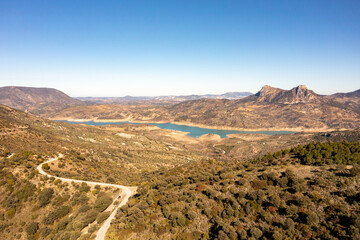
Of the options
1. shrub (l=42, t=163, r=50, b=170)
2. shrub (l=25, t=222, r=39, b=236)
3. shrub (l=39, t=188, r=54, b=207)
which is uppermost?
shrub (l=42, t=163, r=50, b=170)

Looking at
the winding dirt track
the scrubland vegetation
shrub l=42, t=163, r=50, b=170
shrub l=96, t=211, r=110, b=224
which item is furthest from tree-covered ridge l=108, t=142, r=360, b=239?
shrub l=42, t=163, r=50, b=170

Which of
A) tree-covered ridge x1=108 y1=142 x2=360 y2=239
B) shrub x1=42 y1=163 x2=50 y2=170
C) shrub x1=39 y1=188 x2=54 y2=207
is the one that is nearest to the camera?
tree-covered ridge x1=108 y1=142 x2=360 y2=239

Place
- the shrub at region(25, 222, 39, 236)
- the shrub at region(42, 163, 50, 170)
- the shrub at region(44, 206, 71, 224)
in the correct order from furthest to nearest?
the shrub at region(42, 163, 50, 170) < the shrub at region(44, 206, 71, 224) < the shrub at region(25, 222, 39, 236)

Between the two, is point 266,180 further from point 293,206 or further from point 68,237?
point 68,237

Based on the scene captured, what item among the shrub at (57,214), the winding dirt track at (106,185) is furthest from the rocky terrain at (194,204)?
the winding dirt track at (106,185)

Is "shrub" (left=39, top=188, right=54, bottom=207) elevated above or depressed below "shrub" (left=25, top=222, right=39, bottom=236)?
above

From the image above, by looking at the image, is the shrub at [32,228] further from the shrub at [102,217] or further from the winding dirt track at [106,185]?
the winding dirt track at [106,185]

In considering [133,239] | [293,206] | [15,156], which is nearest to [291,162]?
[293,206]

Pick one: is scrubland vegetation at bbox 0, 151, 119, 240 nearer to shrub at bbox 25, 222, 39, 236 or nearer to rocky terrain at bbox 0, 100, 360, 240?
shrub at bbox 25, 222, 39, 236

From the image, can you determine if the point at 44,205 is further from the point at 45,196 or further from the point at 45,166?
the point at 45,166
